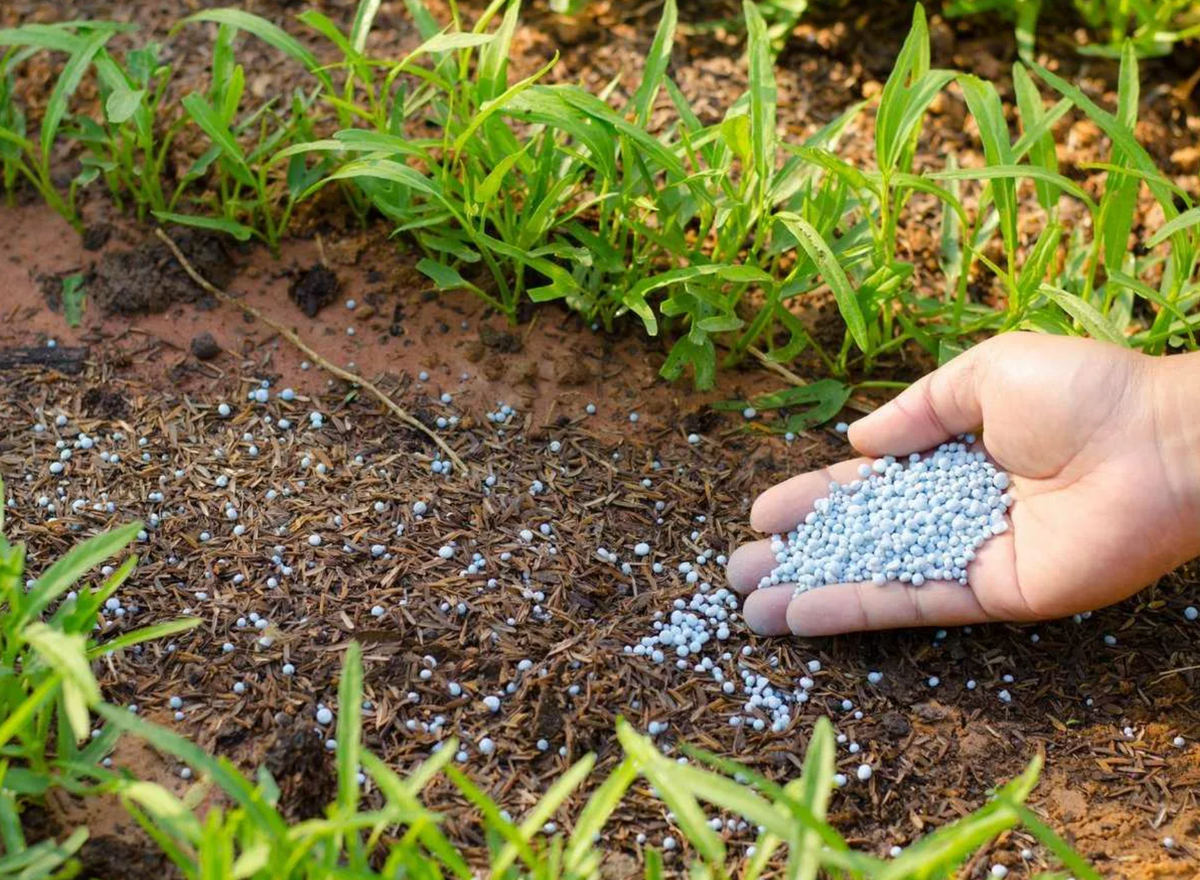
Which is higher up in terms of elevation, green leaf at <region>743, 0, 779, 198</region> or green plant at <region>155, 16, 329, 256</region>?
green leaf at <region>743, 0, 779, 198</region>

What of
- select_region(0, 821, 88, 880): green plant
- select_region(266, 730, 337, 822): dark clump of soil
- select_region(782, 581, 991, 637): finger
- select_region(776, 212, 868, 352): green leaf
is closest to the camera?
select_region(0, 821, 88, 880): green plant

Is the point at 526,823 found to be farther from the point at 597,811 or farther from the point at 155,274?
the point at 155,274

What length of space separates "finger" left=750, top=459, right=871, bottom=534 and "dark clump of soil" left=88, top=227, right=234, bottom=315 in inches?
56.4

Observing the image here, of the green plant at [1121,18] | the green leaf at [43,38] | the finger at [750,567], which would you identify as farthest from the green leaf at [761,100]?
the green leaf at [43,38]

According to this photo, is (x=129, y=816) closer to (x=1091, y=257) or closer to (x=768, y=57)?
(x=768, y=57)

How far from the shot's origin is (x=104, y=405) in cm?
263

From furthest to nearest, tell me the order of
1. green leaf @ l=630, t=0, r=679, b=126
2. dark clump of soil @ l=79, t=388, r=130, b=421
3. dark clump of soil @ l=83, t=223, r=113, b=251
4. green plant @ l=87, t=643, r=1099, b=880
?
dark clump of soil @ l=83, t=223, r=113, b=251
green leaf @ l=630, t=0, r=679, b=126
dark clump of soil @ l=79, t=388, r=130, b=421
green plant @ l=87, t=643, r=1099, b=880

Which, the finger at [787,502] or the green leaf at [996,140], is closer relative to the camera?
the finger at [787,502]

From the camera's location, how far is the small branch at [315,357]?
104 inches

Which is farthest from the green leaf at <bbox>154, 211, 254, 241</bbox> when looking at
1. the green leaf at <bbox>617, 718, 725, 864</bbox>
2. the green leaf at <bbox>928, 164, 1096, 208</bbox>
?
the green leaf at <bbox>617, 718, 725, 864</bbox>

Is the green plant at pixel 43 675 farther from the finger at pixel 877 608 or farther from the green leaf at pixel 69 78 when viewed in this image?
the green leaf at pixel 69 78

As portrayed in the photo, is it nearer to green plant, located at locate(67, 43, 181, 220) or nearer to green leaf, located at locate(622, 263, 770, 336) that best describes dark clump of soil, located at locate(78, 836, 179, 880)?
green leaf, located at locate(622, 263, 770, 336)

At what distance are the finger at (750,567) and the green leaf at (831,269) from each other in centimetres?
47

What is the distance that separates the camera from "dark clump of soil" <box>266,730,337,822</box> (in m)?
1.94
